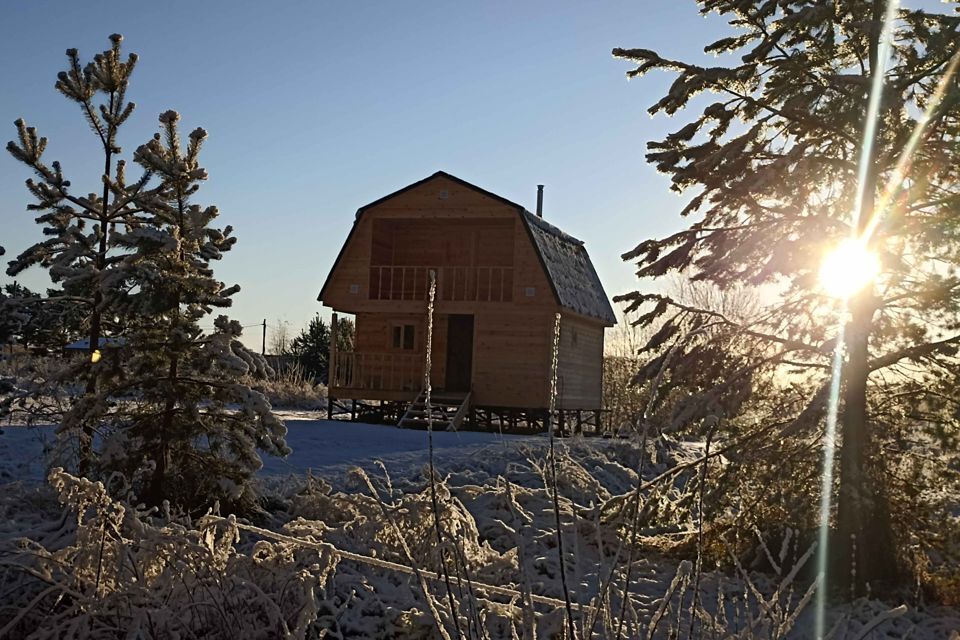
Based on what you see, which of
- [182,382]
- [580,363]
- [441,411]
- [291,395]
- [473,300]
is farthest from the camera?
[291,395]

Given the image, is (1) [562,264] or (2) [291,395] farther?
(2) [291,395]

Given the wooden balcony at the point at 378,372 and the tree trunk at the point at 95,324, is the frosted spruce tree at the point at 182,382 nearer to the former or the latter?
the tree trunk at the point at 95,324

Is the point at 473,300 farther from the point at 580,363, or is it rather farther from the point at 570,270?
the point at 580,363

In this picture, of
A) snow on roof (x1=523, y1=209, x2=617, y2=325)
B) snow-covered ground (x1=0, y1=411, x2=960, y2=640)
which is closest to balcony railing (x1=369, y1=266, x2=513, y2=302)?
snow on roof (x1=523, y1=209, x2=617, y2=325)

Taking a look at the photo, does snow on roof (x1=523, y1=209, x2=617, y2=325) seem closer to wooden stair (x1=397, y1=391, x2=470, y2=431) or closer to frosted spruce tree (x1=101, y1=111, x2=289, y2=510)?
wooden stair (x1=397, y1=391, x2=470, y2=431)

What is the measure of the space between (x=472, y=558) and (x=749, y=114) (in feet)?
13.9

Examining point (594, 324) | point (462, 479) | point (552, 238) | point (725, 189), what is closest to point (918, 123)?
point (725, 189)

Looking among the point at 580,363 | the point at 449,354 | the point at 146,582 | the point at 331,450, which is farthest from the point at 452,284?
the point at 146,582

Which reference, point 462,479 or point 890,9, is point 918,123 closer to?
point 890,9

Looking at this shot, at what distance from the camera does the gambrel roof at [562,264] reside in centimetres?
1939

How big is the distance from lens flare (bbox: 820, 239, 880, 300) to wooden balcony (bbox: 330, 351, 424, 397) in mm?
14426

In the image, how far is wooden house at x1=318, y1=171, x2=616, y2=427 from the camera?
19469 mm

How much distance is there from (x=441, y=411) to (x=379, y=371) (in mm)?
1962

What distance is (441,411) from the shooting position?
65.3 feet
